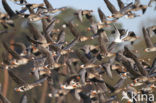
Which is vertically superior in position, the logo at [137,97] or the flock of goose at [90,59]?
the flock of goose at [90,59]

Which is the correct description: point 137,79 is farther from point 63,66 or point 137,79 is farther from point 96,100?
point 63,66

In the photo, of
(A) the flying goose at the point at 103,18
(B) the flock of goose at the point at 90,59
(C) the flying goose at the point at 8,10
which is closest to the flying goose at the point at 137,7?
(B) the flock of goose at the point at 90,59

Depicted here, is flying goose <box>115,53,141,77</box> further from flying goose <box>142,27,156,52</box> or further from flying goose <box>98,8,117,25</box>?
flying goose <box>98,8,117,25</box>

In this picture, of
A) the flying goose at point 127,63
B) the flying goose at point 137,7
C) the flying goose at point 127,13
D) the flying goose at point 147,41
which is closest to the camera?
the flying goose at point 127,63

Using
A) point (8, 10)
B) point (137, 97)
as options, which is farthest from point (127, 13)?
point (8, 10)

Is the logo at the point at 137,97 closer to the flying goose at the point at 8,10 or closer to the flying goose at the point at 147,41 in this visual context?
the flying goose at the point at 147,41

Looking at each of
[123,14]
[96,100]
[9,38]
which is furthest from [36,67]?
[9,38]

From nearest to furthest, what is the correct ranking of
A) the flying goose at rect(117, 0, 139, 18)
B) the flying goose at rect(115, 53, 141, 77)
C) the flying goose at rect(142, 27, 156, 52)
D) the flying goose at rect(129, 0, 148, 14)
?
the flying goose at rect(115, 53, 141, 77) → the flying goose at rect(142, 27, 156, 52) → the flying goose at rect(129, 0, 148, 14) → the flying goose at rect(117, 0, 139, 18)

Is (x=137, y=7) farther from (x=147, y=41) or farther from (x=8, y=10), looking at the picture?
(x=8, y=10)

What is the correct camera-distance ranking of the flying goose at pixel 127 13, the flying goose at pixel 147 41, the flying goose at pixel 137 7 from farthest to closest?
the flying goose at pixel 127 13 < the flying goose at pixel 137 7 < the flying goose at pixel 147 41

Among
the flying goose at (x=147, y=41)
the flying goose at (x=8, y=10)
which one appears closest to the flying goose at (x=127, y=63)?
the flying goose at (x=147, y=41)

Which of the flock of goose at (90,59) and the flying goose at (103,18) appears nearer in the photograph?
the flock of goose at (90,59)

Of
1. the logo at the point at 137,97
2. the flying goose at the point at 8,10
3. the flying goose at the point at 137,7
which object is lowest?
the logo at the point at 137,97

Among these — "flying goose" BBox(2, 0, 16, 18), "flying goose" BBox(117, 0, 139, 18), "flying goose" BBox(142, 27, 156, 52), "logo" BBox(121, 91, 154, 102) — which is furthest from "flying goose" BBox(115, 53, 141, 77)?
"flying goose" BBox(2, 0, 16, 18)
